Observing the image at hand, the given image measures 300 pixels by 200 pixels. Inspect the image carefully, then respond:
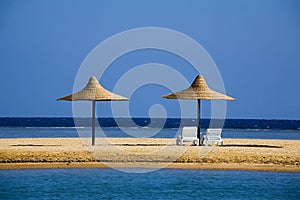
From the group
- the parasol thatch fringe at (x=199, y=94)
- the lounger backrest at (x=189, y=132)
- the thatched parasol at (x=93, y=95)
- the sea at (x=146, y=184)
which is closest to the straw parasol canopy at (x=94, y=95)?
the thatched parasol at (x=93, y=95)

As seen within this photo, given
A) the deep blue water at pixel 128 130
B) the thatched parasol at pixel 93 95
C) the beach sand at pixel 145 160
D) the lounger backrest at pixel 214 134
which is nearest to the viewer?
the beach sand at pixel 145 160

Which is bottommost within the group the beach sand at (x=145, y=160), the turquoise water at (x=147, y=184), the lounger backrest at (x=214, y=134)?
the turquoise water at (x=147, y=184)

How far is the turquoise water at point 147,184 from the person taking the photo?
51.0 ft

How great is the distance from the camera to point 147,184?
666 inches

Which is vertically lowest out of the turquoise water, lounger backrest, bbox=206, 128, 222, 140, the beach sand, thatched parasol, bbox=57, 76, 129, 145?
the turquoise water

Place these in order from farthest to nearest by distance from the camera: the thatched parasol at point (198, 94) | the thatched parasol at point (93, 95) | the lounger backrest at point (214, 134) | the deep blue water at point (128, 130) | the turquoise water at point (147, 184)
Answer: the deep blue water at point (128, 130) → the thatched parasol at point (198, 94) → the lounger backrest at point (214, 134) → the thatched parasol at point (93, 95) → the turquoise water at point (147, 184)

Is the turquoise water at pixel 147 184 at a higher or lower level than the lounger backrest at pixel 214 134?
lower

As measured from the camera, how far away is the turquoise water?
1553 cm

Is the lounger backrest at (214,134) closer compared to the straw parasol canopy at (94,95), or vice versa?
the straw parasol canopy at (94,95)

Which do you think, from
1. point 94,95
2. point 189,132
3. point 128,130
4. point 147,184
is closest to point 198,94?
point 189,132

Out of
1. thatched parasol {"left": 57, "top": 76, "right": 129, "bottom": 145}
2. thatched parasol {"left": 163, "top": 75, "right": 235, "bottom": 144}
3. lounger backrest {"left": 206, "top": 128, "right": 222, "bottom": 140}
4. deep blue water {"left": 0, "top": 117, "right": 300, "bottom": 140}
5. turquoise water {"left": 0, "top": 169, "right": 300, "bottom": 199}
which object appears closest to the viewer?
turquoise water {"left": 0, "top": 169, "right": 300, "bottom": 199}

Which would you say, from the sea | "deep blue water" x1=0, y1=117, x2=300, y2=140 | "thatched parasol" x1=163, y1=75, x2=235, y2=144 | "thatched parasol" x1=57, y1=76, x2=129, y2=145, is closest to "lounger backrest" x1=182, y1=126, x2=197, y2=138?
"thatched parasol" x1=163, y1=75, x2=235, y2=144

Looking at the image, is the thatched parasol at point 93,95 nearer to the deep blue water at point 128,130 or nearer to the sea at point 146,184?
the sea at point 146,184

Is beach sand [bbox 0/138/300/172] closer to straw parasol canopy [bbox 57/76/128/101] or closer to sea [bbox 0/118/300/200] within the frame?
sea [bbox 0/118/300/200]
